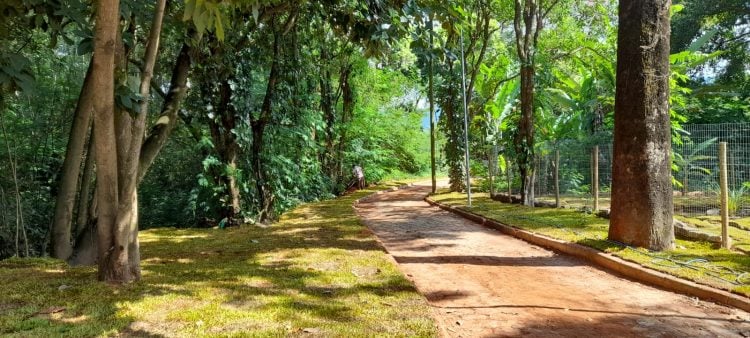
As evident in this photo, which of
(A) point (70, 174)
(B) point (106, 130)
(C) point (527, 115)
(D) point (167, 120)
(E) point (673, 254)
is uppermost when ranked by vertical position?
(C) point (527, 115)

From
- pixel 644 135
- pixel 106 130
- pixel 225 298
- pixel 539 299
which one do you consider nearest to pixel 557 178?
pixel 644 135

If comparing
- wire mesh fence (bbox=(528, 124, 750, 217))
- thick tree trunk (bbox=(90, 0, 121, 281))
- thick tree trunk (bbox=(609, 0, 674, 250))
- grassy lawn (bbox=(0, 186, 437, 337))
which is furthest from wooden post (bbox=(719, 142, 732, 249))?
thick tree trunk (bbox=(90, 0, 121, 281))

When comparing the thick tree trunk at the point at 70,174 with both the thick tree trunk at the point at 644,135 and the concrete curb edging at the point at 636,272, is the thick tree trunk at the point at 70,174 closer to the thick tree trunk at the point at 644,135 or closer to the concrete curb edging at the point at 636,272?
the concrete curb edging at the point at 636,272

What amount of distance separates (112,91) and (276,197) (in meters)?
8.10

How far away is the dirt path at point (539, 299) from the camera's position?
154 inches

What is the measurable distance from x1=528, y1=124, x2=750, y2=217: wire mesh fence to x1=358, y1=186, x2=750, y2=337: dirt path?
15.1 ft

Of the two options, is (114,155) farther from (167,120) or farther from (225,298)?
(225,298)

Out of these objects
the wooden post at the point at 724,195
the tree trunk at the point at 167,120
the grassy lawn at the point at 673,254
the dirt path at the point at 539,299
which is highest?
the tree trunk at the point at 167,120

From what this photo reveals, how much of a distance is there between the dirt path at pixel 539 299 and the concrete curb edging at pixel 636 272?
0.39 ft

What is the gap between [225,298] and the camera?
4293mm

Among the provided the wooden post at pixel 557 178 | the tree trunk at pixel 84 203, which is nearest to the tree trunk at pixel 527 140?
the wooden post at pixel 557 178

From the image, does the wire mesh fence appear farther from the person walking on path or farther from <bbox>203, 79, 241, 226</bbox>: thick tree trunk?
the person walking on path

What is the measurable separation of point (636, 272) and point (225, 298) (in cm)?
450

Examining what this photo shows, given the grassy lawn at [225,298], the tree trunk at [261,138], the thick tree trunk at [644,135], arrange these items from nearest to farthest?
the grassy lawn at [225,298], the thick tree trunk at [644,135], the tree trunk at [261,138]
